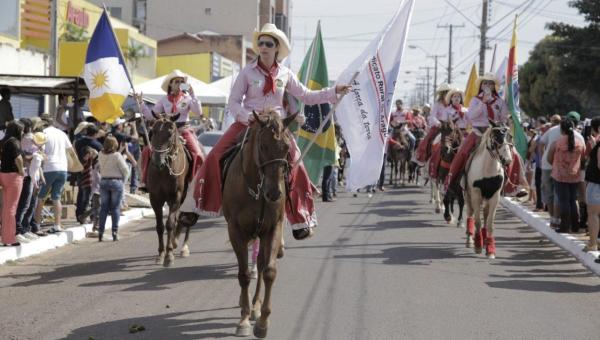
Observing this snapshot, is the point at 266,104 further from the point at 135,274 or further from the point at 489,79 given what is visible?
the point at 489,79

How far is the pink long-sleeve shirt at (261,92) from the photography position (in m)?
9.55

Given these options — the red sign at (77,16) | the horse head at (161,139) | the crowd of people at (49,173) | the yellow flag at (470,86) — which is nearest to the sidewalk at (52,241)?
the crowd of people at (49,173)

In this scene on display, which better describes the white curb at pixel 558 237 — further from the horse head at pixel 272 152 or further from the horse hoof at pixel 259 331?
the horse head at pixel 272 152

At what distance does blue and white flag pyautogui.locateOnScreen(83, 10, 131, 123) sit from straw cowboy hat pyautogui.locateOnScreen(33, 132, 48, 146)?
0.88 metres

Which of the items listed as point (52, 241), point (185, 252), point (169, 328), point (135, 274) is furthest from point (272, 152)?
point (52, 241)

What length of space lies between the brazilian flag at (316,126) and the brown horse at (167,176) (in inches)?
75.8

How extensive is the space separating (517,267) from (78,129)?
375 inches

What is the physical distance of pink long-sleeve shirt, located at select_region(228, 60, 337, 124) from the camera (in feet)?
31.3

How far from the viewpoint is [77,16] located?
4941cm

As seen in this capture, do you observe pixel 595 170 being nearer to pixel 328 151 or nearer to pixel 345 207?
pixel 328 151

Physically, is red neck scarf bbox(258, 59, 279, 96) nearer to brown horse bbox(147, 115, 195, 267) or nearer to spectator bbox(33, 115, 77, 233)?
brown horse bbox(147, 115, 195, 267)

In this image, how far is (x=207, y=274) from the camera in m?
11.9

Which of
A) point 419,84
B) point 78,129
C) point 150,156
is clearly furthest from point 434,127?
point 419,84

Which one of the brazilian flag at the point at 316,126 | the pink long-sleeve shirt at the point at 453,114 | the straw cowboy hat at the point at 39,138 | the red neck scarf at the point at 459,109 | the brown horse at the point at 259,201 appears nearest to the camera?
the brown horse at the point at 259,201
